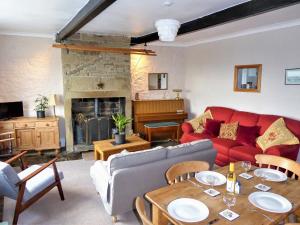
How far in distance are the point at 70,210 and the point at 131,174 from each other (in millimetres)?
1092

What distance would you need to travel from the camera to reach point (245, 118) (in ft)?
15.9

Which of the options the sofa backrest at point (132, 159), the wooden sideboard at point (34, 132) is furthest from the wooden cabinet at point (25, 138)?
the sofa backrest at point (132, 159)

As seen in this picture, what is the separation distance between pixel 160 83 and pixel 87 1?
395cm

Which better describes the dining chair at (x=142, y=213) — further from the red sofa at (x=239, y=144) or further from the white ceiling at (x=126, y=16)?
the red sofa at (x=239, y=144)

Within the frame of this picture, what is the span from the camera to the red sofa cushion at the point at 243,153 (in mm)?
3816

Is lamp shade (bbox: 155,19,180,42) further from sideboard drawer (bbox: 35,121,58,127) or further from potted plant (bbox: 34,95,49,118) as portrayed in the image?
potted plant (bbox: 34,95,49,118)

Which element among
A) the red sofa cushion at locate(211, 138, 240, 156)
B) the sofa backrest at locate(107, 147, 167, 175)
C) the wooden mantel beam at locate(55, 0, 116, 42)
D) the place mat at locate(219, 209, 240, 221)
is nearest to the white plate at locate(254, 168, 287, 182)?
the place mat at locate(219, 209, 240, 221)

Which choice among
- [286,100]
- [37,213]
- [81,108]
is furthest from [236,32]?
[37,213]

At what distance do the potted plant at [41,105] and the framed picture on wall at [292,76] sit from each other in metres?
5.10

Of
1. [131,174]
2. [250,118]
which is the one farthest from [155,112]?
[131,174]

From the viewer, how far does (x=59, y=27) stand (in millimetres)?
4586

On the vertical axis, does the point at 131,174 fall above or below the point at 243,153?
above

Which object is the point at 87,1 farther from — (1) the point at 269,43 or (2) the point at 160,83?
(2) the point at 160,83

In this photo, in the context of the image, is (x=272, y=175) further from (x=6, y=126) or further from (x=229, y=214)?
(x=6, y=126)
